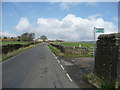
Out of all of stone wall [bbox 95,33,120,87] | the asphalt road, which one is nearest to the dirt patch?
the asphalt road

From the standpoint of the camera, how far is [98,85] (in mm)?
7602

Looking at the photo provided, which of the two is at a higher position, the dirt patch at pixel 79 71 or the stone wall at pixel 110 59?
the stone wall at pixel 110 59

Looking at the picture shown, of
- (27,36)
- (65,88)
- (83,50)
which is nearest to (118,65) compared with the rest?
(65,88)

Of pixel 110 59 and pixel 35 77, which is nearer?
pixel 110 59

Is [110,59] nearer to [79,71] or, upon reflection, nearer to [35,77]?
[79,71]

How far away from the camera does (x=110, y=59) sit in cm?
784

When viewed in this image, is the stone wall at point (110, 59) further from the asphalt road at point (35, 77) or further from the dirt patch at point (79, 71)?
the asphalt road at point (35, 77)

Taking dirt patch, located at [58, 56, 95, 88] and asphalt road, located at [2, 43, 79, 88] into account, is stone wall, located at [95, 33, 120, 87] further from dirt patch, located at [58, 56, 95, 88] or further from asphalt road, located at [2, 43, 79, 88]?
asphalt road, located at [2, 43, 79, 88]

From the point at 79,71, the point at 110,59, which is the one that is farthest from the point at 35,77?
the point at 110,59

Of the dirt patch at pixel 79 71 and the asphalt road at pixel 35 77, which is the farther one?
the dirt patch at pixel 79 71

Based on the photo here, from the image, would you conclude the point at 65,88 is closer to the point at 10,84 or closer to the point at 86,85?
the point at 86,85

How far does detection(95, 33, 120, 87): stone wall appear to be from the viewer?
7.16 m

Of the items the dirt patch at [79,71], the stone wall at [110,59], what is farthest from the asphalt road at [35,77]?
the stone wall at [110,59]

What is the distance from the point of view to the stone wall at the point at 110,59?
716 centimetres
